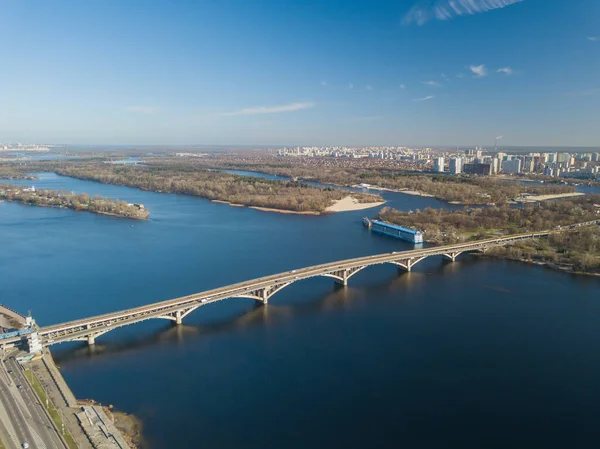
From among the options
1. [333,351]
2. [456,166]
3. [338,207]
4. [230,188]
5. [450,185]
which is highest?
[456,166]

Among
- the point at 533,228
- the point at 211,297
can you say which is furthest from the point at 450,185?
the point at 211,297

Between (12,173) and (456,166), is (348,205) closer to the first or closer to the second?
(456,166)

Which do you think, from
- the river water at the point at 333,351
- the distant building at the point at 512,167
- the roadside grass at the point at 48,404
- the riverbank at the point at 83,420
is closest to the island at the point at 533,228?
the river water at the point at 333,351

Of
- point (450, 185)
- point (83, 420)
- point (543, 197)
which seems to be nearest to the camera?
point (83, 420)

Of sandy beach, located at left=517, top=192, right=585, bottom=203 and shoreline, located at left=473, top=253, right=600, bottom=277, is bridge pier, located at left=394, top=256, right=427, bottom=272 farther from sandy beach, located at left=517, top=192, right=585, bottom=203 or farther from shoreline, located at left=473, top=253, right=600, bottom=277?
sandy beach, located at left=517, top=192, right=585, bottom=203

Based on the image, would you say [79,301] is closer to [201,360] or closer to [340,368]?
[201,360]

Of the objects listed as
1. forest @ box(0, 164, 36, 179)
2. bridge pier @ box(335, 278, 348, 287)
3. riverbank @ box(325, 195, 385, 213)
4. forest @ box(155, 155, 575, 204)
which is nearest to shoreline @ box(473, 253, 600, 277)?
bridge pier @ box(335, 278, 348, 287)
